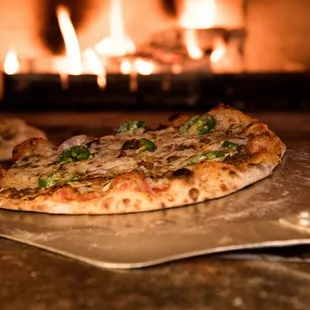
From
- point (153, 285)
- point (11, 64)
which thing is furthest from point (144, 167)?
point (11, 64)

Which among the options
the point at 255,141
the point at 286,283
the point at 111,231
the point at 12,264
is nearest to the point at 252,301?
the point at 286,283

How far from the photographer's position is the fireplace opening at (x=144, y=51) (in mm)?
4941

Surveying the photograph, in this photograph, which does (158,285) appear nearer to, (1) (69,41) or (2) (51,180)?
(2) (51,180)

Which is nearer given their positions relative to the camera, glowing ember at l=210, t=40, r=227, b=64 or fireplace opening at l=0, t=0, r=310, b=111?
fireplace opening at l=0, t=0, r=310, b=111

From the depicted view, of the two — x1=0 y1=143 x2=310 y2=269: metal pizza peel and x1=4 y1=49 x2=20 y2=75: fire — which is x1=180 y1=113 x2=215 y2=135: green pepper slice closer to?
x1=0 y1=143 x2=310 y2=269: metal pizza peel

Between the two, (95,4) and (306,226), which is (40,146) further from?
(95,4)

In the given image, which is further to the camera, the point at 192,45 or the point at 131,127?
the point at 192,45

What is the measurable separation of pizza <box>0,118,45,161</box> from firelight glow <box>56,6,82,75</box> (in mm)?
1960

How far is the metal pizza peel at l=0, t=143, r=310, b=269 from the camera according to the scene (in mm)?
1812

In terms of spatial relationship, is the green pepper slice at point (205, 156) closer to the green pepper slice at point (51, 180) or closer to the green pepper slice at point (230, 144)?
the green pepper slice at point (230, 144)

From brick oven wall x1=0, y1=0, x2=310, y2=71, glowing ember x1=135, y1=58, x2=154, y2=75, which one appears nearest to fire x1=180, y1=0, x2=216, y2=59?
brick oven wall x1=0, y1=0, x2=310, y2=71

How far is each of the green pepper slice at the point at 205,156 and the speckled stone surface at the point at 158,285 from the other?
607 mm

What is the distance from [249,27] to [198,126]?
2941 millimetres

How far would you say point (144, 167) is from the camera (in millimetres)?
2414
